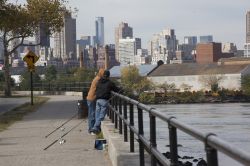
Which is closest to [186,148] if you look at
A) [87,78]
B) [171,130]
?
[171,130]

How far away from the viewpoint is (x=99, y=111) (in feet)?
49.4

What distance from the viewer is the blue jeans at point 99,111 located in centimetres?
1487

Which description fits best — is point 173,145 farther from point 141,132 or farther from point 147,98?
point 147,98

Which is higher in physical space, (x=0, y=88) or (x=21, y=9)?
(x=21, y=9)

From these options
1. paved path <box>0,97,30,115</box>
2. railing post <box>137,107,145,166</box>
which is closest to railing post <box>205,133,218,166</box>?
railing post <box>137,107,145,166</box>

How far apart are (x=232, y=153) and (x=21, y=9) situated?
49.1 m

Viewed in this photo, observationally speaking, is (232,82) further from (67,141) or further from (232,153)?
(232,153)

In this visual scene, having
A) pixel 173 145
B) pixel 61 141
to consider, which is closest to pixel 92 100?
pixel 61 141

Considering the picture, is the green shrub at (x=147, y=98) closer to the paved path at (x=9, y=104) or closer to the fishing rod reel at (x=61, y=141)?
the paved path at (x=9, y=104)

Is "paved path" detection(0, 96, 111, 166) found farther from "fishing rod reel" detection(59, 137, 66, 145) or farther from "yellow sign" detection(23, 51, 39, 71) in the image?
"yellow sign" detection(23, 51, 39, 71)

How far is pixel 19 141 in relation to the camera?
14.6m

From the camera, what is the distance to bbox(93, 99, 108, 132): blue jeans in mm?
14867

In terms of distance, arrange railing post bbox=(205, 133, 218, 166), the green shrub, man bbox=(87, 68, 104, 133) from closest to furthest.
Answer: railing post bbox=(205, 133, 218, 166) < man bbox=(87, 68, 104, 133) < the green shrub

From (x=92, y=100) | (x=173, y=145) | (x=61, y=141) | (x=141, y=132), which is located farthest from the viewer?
(x=92, y=100)
